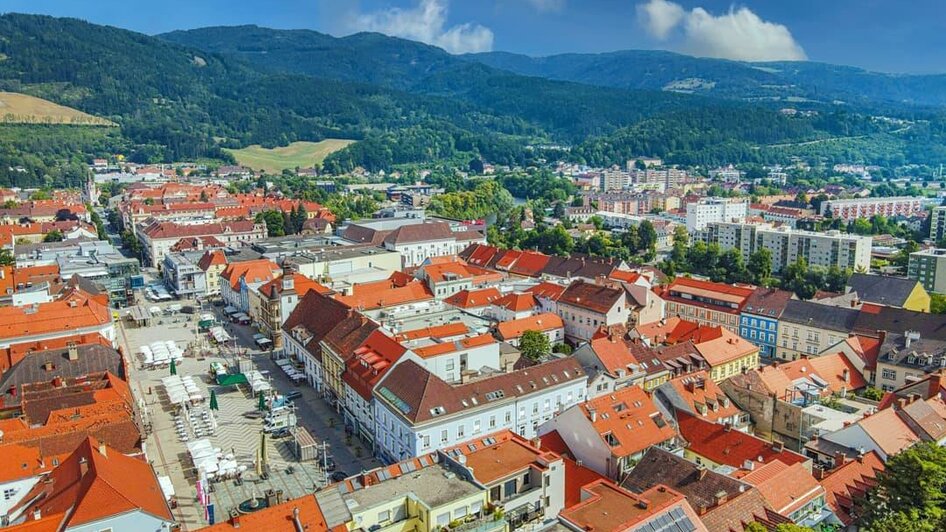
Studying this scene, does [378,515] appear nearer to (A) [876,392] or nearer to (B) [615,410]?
(B) [615,410]

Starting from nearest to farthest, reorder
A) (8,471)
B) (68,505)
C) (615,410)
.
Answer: (68,505) → (8,471) → (615,410)

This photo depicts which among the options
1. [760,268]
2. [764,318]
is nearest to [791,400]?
[764,318]

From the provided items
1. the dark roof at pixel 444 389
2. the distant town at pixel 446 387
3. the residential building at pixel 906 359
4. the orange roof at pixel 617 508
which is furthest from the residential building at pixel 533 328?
the orange roof at pixel 617 508

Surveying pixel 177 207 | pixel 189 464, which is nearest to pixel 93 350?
pixel 189 464

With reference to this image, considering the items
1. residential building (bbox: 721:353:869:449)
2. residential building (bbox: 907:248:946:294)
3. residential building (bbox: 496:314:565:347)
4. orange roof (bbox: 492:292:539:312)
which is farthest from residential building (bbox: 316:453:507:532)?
residential building (bbox: 907:248:946:294)

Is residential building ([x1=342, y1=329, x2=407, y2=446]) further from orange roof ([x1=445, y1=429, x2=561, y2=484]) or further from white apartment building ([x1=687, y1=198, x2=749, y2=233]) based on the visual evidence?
white apartment building ([x1=687, y1=198, x2=749, y2=233])

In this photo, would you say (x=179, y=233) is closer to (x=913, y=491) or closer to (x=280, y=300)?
(x=280, y=300)
